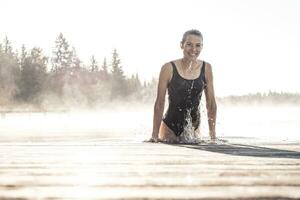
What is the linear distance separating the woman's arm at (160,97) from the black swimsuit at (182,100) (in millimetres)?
102

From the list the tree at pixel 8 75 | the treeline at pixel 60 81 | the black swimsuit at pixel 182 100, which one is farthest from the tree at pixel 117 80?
the black swimsuit at pixel 182 100

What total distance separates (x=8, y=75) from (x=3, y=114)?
4559 centimetres

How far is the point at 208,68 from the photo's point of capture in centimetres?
673

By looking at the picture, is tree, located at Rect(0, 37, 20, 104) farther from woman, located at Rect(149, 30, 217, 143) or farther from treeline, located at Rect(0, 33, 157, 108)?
woman, located at Rect(149, 30, 217, 143)

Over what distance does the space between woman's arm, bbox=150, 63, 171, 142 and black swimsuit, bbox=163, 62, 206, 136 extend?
10 centimetres

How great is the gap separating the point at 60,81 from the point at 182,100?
9394 cm

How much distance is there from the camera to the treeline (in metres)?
82.0

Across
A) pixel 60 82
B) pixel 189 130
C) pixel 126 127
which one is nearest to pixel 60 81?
pixel 60 82

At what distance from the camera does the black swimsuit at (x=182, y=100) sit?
6.64 metres

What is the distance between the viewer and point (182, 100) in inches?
270

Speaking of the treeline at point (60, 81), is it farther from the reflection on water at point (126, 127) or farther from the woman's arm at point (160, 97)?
the woman's arm at point (160, 97)

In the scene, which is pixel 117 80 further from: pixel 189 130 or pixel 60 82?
pixel 189 130

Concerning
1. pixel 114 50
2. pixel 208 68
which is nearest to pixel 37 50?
pixel 114 50

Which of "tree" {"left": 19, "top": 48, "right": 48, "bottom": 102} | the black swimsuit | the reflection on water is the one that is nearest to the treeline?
"tree" {"left": 19, "top": 48, "right": 48, "bottom": 102}
